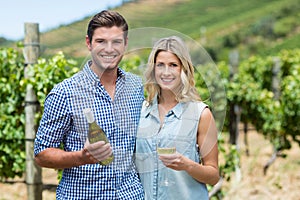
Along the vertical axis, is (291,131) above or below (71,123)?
below

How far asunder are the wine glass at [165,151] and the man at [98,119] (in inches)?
3.7

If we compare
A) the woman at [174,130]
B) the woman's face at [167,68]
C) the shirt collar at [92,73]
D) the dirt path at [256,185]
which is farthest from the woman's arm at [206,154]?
the dirt path at [256,185]

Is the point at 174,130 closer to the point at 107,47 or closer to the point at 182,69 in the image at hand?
the point at 182,69

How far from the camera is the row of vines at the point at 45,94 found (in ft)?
12.7

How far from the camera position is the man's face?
188 cm

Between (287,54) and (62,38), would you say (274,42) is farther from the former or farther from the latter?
(62,38)

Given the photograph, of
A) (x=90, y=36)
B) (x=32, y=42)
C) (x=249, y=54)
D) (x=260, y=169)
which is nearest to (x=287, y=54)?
(x=260, y=169)

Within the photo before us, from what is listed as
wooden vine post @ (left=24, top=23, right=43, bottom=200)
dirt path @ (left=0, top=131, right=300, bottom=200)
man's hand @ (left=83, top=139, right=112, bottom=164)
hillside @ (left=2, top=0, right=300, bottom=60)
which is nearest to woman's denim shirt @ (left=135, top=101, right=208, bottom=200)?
man's hand @ (left=83, top=139, right=112, bottom=164)

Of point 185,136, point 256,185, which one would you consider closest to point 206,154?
point 185,136

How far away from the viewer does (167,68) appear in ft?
6.23

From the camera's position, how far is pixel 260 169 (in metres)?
7.95

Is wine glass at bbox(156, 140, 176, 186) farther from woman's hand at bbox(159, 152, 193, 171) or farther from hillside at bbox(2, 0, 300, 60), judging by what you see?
hillside at bbox(2, 0, 300, 60)

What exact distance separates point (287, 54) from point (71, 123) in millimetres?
8469

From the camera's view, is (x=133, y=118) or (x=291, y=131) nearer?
(x=133, y=118)
